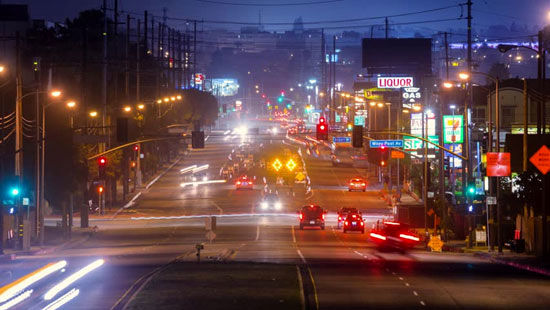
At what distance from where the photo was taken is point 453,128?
249 feet

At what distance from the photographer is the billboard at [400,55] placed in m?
147

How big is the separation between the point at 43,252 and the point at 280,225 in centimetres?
2245

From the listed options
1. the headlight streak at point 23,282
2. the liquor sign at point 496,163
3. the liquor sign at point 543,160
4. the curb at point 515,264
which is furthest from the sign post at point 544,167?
the headlight streak at point 23,282

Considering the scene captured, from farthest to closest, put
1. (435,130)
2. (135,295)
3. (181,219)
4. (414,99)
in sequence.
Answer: (414,99) < (435,130) < (181,219) < (135,295)

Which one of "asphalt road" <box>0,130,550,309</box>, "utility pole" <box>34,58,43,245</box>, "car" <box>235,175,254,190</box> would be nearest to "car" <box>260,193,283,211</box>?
"asphalt road" <box>0,130,550,309</box>

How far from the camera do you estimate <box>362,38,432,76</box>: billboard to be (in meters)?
147

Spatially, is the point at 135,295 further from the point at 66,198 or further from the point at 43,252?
the point at 66,198

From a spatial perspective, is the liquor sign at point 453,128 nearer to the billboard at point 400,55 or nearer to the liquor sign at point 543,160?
the liquor sign at point 543,160

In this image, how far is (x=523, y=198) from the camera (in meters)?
52.6

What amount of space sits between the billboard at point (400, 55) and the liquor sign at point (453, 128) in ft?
225

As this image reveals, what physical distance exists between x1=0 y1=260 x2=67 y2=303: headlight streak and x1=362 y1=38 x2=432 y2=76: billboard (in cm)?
11922

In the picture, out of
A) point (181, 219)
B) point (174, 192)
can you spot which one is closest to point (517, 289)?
point (181, 219)

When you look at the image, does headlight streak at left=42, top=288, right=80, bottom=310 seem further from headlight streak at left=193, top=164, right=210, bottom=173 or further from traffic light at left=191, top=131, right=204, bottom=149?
headlight streak at left=193, top=164, right=210, bottom=173

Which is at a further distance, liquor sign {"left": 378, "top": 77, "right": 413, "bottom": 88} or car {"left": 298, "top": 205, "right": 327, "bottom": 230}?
liquor sign {"left": 378, "top": 77, "right": 413, "bottom": 88}
